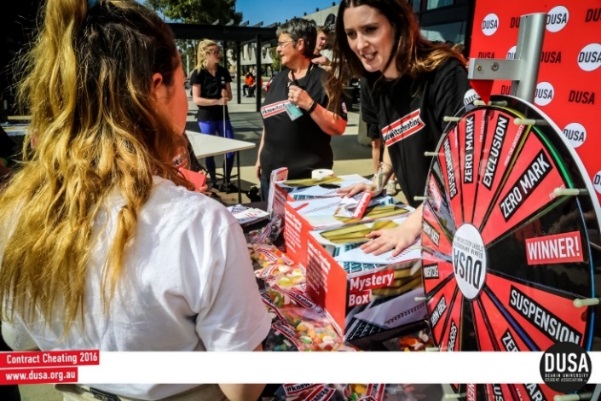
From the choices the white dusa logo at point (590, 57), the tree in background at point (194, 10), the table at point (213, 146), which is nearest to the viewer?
the white dusa logo at point (590, 57)

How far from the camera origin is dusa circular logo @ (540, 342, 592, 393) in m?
0.52

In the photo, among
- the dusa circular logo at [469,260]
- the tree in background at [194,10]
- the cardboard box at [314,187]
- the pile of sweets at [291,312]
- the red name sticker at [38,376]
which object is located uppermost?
the tree in background at [194,10]

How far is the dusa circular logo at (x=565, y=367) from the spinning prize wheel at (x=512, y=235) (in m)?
0.01

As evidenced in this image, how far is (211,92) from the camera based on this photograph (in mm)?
5352

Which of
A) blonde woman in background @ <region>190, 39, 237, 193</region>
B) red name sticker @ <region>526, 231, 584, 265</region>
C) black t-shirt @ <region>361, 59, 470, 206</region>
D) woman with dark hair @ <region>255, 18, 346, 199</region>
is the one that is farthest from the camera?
blonde woman in background @ <region>190, 39, 237, 193</region>

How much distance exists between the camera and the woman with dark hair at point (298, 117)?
7.84 feet

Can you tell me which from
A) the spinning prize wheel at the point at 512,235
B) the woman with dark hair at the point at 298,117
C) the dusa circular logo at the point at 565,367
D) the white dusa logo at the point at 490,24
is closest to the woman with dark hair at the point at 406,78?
the white dusa logo at the point at 490,24

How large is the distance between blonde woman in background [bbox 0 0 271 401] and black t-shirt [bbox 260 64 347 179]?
1.67 metres

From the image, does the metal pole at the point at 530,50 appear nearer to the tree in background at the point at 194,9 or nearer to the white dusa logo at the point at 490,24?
the white dusa logo at the point at 490,24

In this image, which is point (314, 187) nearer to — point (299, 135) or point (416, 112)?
point (416, 112)

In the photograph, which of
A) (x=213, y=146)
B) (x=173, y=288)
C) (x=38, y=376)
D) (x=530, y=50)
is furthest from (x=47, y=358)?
(x=213, y=146)

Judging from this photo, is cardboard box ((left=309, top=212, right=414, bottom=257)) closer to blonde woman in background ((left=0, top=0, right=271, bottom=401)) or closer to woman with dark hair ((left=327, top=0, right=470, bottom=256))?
woman with dark hair ((left=327, top=0, right=470, bottom=256))

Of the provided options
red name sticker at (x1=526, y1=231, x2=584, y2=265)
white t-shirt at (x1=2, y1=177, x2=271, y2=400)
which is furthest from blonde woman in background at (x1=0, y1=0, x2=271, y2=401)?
red name sticker at (x1=526, y1=231, x2=584, y2=265)

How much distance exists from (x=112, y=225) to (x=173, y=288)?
0.14 m
